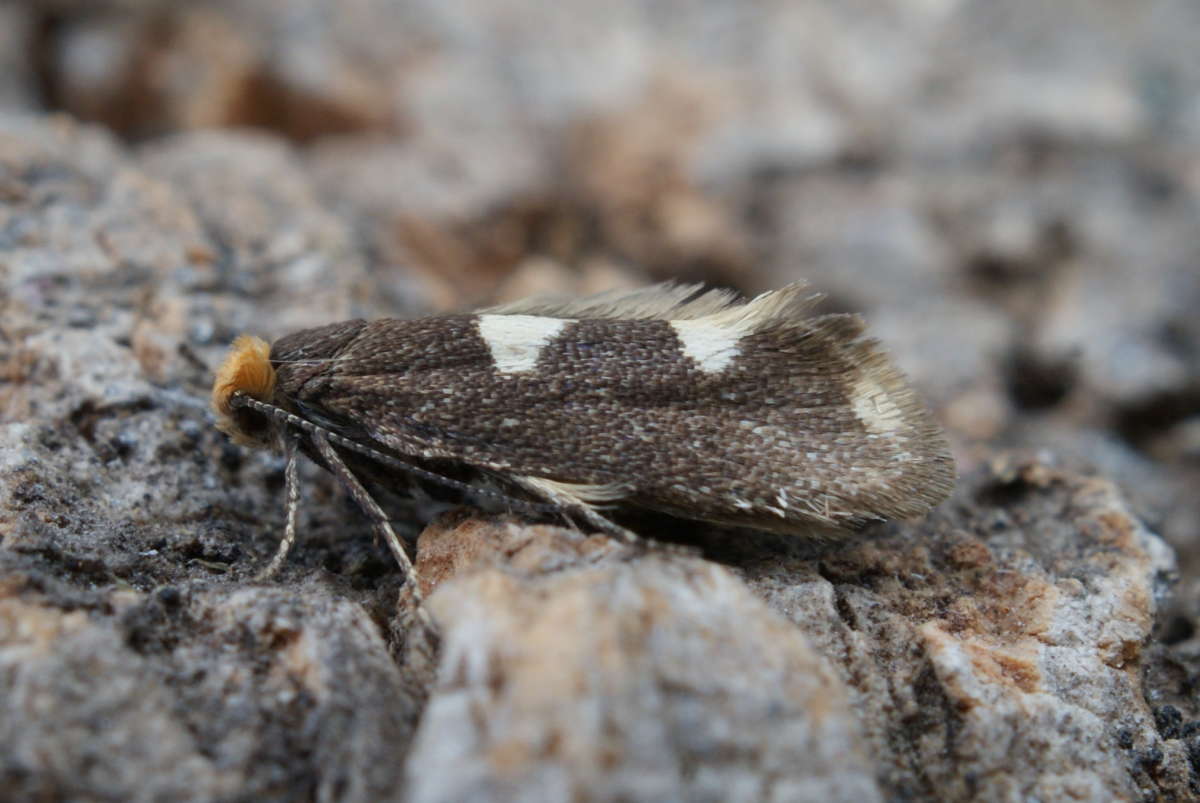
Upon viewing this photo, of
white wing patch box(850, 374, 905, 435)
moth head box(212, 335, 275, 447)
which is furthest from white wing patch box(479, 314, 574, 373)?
white wing patch box(850, 374, 905, 435)

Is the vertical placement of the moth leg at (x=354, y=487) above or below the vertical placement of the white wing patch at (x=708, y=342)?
below

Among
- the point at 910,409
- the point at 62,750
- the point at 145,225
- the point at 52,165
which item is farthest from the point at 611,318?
the point at 52,165

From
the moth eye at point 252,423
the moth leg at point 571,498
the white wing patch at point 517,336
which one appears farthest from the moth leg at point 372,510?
the white wing patch at point 517,336

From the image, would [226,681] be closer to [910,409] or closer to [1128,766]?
[910,409]

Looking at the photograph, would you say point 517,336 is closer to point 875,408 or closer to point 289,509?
point 289,509

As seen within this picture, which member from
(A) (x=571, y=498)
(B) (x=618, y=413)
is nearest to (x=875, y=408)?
(B) (x=618, y=413)

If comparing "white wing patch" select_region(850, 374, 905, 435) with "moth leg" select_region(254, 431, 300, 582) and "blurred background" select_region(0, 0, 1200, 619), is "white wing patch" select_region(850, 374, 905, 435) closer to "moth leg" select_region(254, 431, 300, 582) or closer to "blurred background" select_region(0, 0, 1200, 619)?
"blurred background" select_region(0, 0, 1200, 619)

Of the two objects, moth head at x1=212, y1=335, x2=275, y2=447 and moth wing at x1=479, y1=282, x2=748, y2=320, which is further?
moth wing at x1=479, y1=282, x2=748, y2=320

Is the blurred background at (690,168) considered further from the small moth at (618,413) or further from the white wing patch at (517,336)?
the white wing patch at (517,336)
